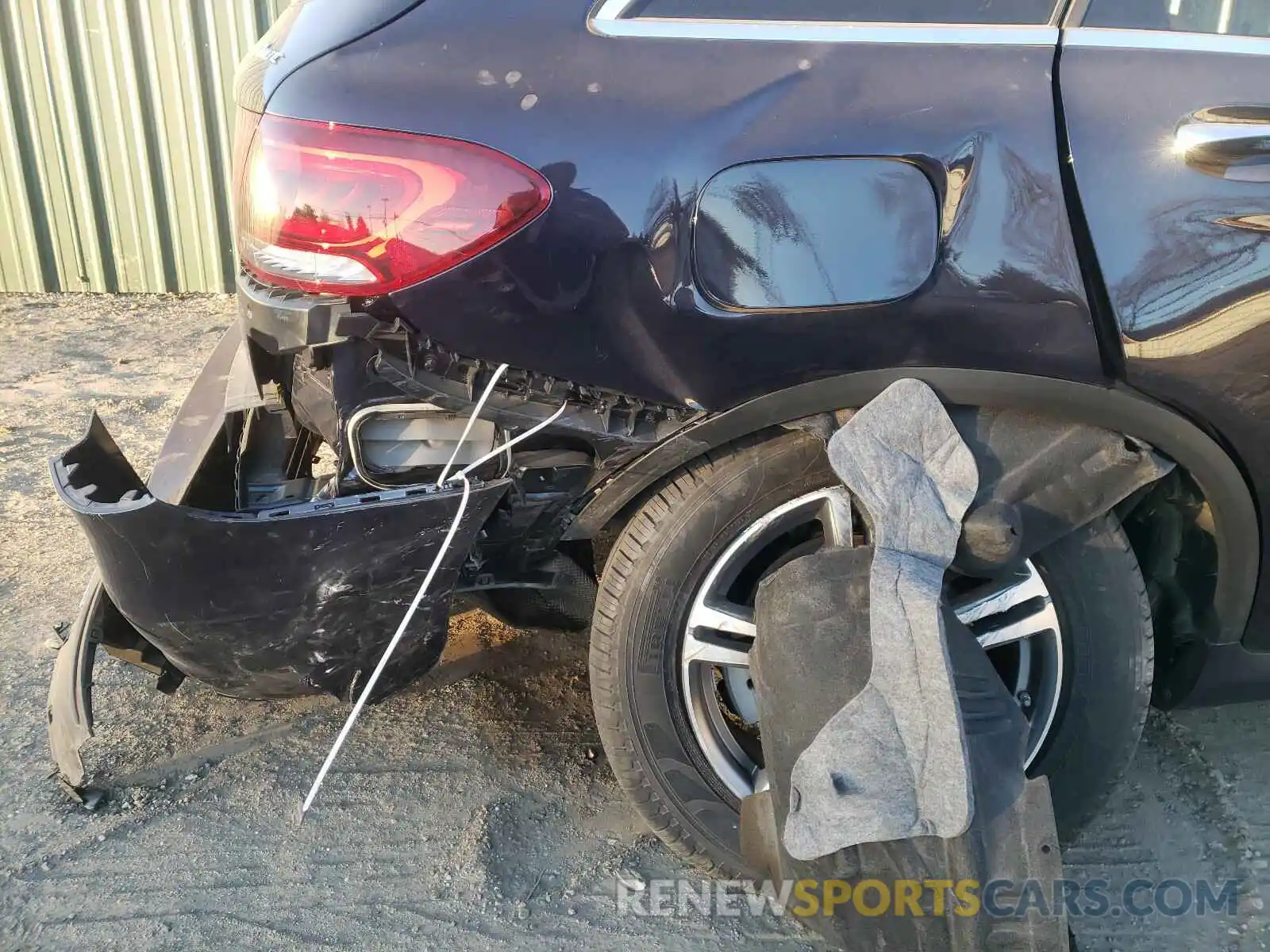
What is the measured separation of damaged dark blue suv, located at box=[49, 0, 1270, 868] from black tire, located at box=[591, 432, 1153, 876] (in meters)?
0.01

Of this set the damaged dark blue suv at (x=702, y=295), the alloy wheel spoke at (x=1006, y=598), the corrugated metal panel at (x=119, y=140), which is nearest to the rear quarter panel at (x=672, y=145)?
the damaged dark blue suv at (x=702, y=295)

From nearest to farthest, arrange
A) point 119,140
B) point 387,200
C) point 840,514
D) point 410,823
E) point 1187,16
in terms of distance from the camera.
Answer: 1. point 387,200
2. point 1187,16
3. point 840,514
4. point 410,823
5. point 119,140

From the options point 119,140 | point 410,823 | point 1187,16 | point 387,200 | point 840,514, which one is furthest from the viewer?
point 119,140

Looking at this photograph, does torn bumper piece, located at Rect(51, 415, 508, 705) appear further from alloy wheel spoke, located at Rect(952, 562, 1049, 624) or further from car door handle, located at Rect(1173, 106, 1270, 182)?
car door handle, located at Rect(1173, 106, 1270, 182)

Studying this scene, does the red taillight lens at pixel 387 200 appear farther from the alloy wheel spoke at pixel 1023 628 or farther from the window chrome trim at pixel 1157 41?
the alloy wheel spoke at pixel 1023 628

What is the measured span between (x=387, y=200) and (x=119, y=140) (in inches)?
233

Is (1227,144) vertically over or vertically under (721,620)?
over

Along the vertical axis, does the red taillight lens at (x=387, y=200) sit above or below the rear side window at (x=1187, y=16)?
below

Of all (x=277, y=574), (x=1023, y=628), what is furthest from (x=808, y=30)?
(x=277, y=574)

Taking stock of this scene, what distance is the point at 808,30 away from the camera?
1.80 meters

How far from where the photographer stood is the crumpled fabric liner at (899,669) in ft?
5.69

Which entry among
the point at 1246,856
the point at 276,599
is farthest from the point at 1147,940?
the point at 276,599

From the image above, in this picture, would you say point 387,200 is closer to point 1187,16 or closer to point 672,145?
point 672,145

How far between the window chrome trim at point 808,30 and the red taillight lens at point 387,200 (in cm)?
34
